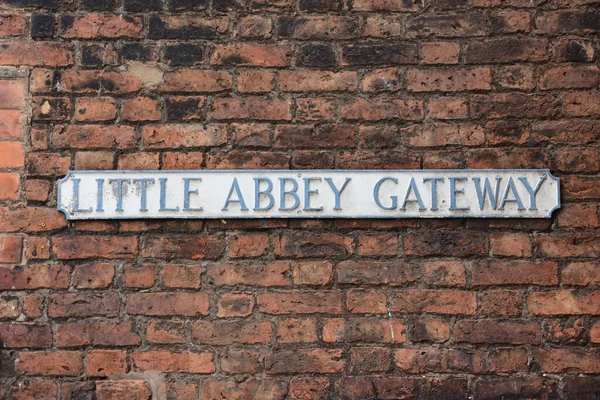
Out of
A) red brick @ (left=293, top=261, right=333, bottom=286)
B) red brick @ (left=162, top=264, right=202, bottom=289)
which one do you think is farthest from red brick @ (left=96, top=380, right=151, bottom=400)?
red brick @ (left=293, top=261, right=333, bottom=286)

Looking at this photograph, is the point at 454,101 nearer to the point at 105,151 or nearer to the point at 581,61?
the point at 581,61

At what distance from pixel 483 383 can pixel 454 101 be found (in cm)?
96

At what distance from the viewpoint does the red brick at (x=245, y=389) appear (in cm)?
213

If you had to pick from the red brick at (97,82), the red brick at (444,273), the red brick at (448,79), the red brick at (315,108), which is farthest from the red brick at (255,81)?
the red brick at (444,273)

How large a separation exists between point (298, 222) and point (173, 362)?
63 cm

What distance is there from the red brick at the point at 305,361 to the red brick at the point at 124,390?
0.41 m

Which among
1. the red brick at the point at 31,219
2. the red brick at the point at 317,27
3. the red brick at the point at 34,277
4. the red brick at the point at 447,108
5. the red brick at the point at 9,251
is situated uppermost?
the red brick at the point at 317,27

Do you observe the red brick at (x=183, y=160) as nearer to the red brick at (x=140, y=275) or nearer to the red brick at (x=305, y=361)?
the red brick at (x=140, y=275)

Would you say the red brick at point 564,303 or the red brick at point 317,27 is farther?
the red brick at point 317,27

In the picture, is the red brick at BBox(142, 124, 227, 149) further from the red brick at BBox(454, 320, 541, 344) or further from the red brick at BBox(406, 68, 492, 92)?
the red brick at BBox(454, 320, 541, 344)

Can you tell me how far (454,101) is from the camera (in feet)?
7.30

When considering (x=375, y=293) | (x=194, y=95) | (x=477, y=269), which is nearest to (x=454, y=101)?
(x=477, y=269)

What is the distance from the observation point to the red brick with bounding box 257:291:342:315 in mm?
2156

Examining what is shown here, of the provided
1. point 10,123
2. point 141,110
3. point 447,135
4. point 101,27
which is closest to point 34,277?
point 10,123
